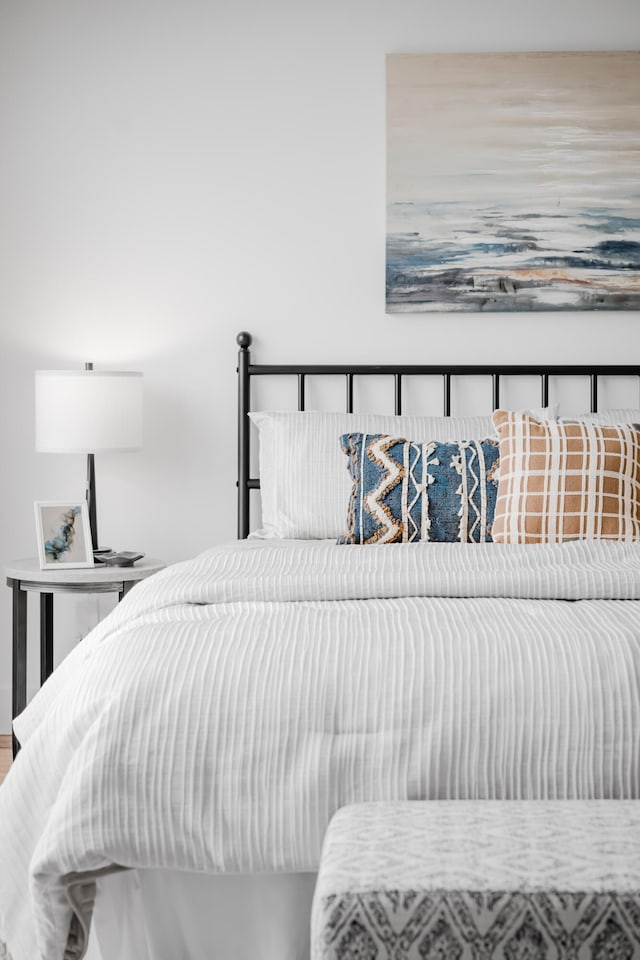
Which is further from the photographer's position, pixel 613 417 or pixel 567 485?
pixel 613 417

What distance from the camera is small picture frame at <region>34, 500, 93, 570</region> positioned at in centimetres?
282

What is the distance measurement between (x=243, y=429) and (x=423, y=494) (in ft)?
2.81

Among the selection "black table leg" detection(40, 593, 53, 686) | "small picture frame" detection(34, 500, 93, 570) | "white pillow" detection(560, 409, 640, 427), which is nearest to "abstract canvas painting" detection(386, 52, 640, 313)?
"white pillow" detection(560, 409, 640, 427)

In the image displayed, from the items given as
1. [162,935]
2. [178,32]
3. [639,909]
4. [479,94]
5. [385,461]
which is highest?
[178,32]

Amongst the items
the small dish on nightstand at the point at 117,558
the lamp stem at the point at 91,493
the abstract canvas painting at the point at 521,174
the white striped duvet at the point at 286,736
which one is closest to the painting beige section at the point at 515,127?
the abstract canvas painting at the point at 521,174

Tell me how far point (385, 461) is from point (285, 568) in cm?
82

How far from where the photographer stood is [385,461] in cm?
254

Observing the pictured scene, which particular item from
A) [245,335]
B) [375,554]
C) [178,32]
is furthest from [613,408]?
[178,32]

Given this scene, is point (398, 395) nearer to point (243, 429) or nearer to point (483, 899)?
point (243, 429)

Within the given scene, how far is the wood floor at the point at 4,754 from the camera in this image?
2860mm

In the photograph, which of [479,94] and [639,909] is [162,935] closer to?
[639,909]

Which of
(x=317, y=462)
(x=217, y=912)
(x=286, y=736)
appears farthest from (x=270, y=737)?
(x=317, y=462)

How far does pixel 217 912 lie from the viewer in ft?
4.37

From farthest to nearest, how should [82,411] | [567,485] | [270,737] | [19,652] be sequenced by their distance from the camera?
[82,411] → [19,652] → [567,485] → [270,737]
